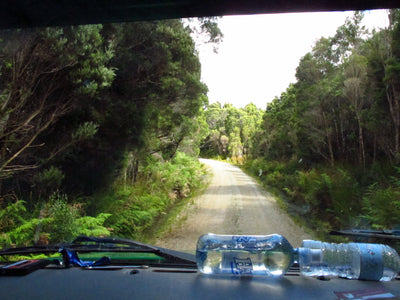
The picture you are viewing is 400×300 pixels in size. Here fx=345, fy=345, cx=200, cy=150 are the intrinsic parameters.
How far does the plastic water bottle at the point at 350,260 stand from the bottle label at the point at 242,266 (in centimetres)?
35

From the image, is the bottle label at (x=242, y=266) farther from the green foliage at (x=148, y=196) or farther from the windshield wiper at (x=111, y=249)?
the green foliage at (x=148, y=196)

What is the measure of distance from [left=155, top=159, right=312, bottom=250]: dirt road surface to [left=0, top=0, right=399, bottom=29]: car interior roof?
184 inches

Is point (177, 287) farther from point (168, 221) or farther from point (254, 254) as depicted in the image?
point (168, 221)

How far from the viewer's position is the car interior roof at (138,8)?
3.25 m

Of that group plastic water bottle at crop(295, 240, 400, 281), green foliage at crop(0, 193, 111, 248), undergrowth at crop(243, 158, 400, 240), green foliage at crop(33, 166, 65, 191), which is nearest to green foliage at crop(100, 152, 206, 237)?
green foliage at crop(0, 193, 111, 248)

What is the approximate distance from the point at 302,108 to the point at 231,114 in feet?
88.9

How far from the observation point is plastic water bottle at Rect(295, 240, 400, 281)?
2.07 meters

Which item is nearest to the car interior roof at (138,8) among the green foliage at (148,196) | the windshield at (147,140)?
the windshield at (147,140)

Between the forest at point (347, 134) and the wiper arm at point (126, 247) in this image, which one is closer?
the wiper arm at point (126, 247)

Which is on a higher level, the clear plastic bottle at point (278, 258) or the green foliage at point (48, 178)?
the green foliage at point (48, 178)

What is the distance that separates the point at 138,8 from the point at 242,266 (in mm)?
2821

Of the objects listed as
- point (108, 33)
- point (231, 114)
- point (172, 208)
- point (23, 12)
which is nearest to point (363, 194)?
point (172, 208)

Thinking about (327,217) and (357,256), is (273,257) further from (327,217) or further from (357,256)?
(327,217)

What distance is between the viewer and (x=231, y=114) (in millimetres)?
45000
